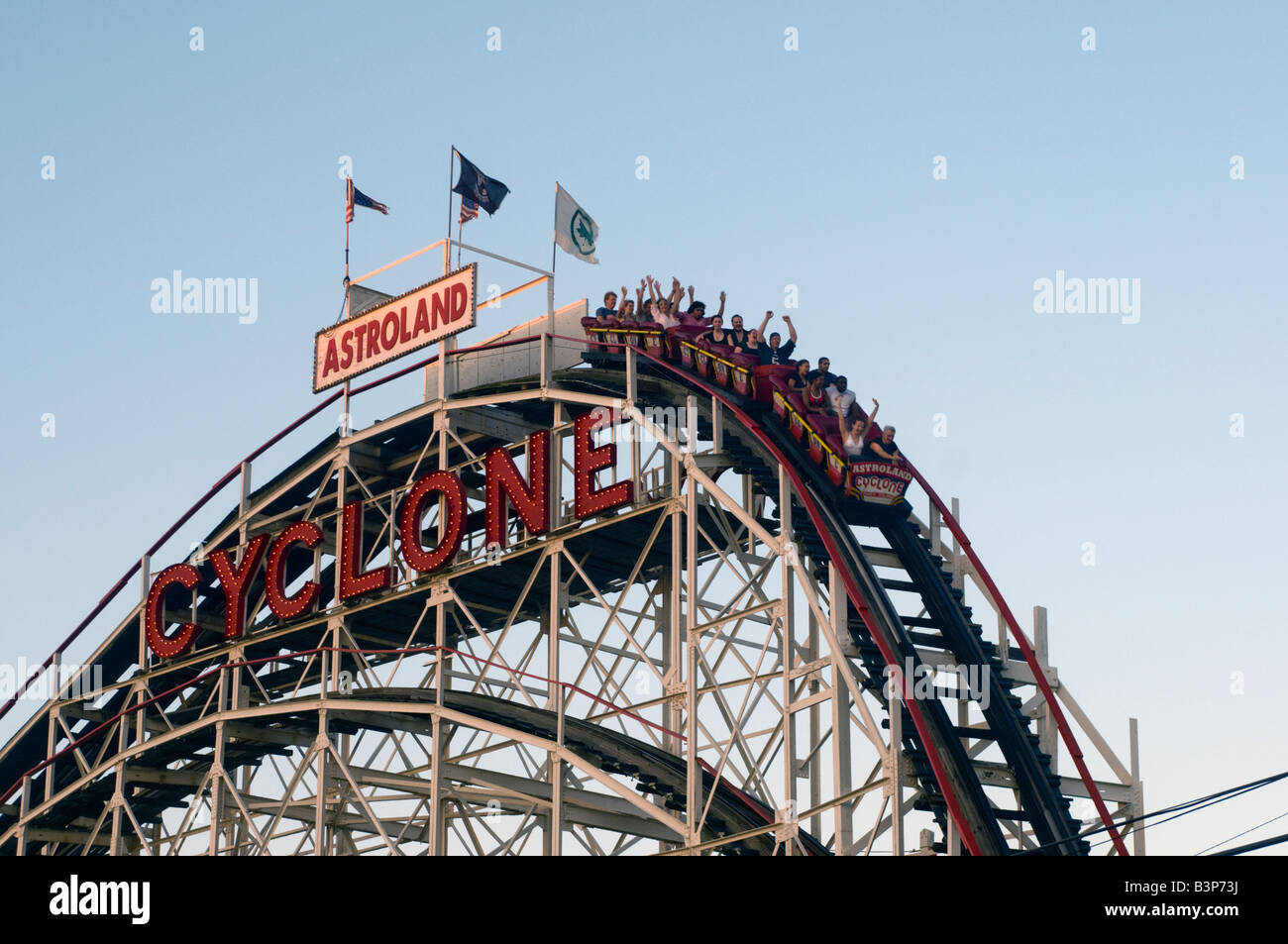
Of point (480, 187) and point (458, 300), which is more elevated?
point (480, 187)

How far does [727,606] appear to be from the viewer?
114 feet

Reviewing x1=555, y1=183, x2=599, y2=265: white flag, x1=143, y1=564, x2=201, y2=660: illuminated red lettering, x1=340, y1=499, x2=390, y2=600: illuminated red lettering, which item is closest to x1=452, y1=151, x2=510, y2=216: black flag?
x1=555, y1=183, x2=599, y2=265: white flag

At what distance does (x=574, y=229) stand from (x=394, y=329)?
419cm

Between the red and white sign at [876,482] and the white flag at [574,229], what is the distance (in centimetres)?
928

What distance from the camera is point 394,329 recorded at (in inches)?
1660

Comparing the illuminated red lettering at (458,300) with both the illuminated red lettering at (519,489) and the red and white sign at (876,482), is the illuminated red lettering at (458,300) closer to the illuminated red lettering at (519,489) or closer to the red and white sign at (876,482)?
the illuminated red lettering at (519,489)

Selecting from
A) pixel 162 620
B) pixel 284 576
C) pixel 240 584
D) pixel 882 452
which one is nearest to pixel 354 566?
pixel 284 576

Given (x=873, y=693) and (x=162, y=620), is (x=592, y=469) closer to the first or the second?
(x=873, y=693)

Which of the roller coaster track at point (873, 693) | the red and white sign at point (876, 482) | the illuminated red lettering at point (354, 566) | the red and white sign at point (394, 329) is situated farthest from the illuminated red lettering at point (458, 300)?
the red and white sign at point (876, 482)

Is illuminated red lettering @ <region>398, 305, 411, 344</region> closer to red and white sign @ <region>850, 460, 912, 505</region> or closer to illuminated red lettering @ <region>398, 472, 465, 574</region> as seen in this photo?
illuminated red lettering @ <region>398, 472, 465, 574</region>

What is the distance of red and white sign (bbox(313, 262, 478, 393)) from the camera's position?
40719 millimetres

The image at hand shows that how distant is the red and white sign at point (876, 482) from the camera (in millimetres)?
35000

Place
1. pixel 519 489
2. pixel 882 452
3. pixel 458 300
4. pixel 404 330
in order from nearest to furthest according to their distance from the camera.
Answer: pixel 882 452
pixel 519 489
pixel 458 300
pixel 404 330

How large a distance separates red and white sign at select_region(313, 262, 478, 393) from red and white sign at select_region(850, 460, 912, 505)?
366 inches
